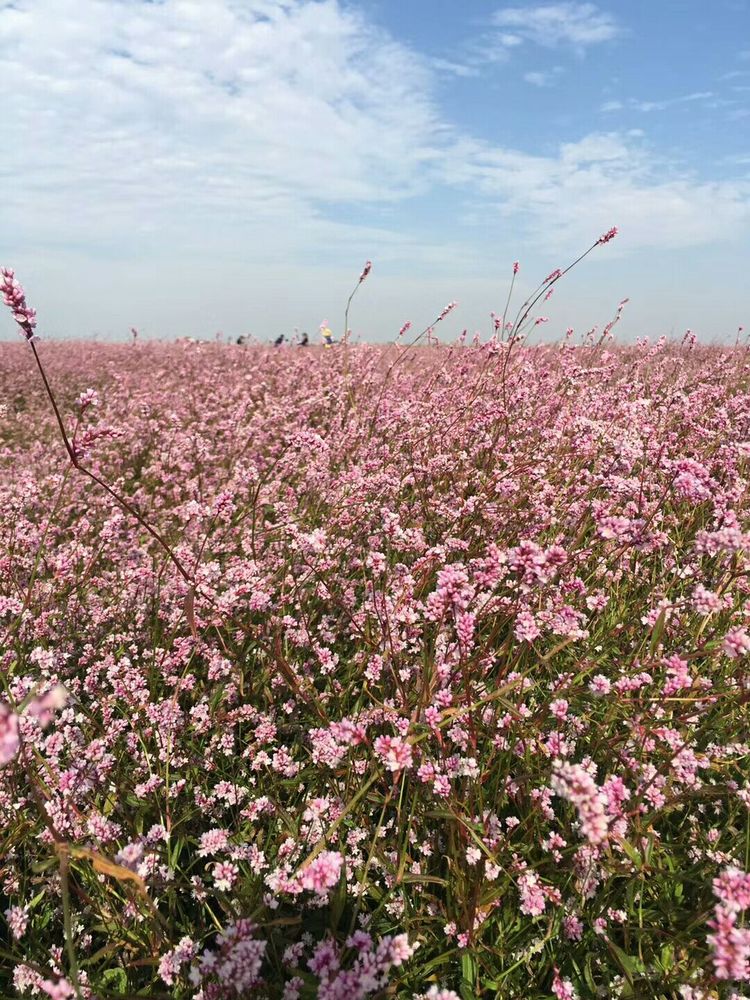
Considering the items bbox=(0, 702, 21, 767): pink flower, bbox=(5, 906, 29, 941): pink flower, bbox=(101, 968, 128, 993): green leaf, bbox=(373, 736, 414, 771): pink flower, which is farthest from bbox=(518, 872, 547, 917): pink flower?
bbox=(0, 702, 21, 767): pink flower

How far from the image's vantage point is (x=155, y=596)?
3.56 metres

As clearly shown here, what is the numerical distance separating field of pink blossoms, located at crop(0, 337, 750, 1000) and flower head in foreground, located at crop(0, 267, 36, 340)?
379 mm

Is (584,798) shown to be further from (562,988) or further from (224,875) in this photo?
(224,875)

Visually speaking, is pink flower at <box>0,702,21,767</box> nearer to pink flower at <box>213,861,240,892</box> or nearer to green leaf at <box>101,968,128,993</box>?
pink flower at <box>213,861,240,892</box>

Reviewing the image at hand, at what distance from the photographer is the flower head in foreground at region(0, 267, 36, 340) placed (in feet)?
5.84

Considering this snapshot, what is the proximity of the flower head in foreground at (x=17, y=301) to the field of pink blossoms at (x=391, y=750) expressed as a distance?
38cm

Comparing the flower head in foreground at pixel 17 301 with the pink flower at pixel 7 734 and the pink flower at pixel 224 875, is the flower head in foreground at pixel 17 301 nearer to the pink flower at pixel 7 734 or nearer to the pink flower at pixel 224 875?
the pink flower at pixel 7 734

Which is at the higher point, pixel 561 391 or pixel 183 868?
pixel 561 391

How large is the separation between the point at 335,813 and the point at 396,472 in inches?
103

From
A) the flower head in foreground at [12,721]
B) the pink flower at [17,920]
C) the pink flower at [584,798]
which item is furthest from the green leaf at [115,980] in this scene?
the pink flower at [584,798]

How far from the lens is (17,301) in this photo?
71.2 inches

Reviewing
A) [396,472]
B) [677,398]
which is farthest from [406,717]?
[677,398]

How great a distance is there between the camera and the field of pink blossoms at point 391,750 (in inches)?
77.3

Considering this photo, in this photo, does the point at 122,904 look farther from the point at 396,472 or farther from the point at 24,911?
the point at 396,472
